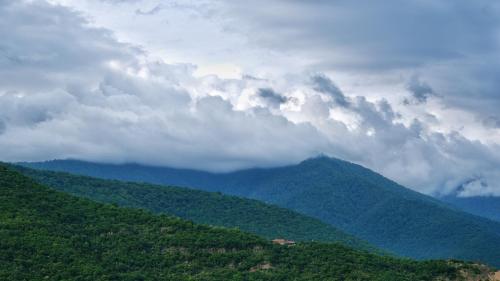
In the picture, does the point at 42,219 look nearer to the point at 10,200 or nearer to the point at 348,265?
the point at 10,200

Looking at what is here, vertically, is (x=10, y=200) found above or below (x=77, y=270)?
above

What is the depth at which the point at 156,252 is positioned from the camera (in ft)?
467

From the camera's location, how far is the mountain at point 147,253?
128250 millimetres

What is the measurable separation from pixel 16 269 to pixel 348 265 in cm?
5517

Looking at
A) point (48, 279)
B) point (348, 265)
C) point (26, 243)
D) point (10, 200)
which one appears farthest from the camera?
point (10, 200)

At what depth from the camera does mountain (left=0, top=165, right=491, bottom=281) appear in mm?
128250

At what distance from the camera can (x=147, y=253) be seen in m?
142

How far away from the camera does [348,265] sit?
138 metres

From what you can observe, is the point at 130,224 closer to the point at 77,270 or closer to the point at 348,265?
the point at 77,270

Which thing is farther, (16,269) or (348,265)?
(348,265)

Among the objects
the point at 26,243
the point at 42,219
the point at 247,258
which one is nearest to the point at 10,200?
the point at 42,219

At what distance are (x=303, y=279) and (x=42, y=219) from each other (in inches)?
1922

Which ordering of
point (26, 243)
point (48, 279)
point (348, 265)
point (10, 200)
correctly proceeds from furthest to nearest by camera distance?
point (10, 200) < point (348, 265) < point (26, 243) < point (48, 279)

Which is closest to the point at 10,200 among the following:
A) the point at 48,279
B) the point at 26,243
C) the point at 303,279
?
the point at 26,243
